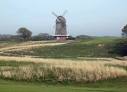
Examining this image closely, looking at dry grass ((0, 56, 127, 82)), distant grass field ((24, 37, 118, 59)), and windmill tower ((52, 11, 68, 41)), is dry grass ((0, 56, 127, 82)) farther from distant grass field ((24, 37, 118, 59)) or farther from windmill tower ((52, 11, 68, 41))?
windmill tower ((52, 11, 68, 41))

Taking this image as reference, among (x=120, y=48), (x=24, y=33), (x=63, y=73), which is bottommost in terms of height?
(x=63, y=73)

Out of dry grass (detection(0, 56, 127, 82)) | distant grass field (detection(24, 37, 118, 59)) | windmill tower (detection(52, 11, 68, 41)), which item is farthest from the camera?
windmill tower (detection(52, 11, 68, 41))

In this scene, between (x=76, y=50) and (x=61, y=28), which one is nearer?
(x=76, y=50)

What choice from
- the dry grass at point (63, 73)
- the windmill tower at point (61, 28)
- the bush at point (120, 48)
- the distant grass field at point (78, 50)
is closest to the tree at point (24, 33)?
the windmill tower at point (61, 28)

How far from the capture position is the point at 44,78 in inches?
1202

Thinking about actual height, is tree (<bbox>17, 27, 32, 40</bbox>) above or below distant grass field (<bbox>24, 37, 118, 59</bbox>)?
above

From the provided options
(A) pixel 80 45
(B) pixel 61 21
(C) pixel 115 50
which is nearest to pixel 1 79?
(C) pixel 115 50

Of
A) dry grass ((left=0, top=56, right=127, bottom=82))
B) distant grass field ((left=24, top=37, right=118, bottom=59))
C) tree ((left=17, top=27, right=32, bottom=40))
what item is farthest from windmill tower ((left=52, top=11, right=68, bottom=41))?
dry grass ((left=0, top=56, right=127, bottom=82))

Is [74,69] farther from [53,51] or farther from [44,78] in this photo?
[53,51]

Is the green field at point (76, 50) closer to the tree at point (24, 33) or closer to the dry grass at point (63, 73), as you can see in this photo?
the dry grass at point (63, 73)

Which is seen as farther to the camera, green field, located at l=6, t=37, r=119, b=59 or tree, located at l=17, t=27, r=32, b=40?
tree, located at l=17, t=27, r=32, b=40

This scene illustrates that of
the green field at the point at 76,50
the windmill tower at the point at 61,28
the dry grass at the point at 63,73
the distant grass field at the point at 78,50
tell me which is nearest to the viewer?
the dry grass at the point at 63,73

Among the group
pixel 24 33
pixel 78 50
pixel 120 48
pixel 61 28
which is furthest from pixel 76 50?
pixel 24 33

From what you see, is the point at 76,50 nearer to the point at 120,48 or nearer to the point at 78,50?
the point at 78,50
